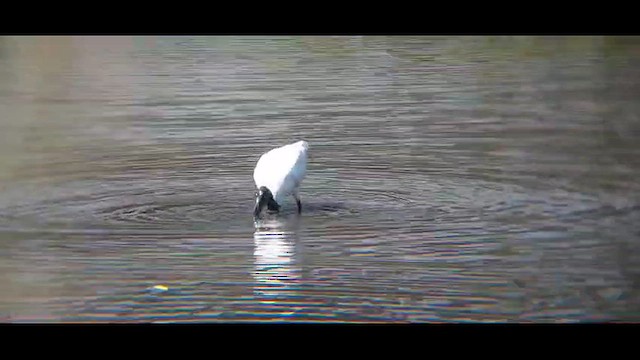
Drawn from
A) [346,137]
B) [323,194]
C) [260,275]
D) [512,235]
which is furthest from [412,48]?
[260,275]

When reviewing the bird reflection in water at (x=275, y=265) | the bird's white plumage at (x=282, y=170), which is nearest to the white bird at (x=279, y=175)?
the bird's white plumage at (x=282, y=170)

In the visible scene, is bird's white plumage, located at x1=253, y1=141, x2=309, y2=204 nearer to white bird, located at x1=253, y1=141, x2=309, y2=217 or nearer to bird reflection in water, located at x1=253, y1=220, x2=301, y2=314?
white bird, located at x1=253, y1=141, x2=309, y2=217

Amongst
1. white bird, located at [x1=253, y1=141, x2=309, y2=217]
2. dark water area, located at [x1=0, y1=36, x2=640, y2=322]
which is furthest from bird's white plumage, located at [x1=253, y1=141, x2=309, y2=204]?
dark water area, located at [x1=0, y1=36, x2=640, y2=322]

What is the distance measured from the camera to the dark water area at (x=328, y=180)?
5.53 m

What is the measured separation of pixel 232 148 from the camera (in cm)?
788

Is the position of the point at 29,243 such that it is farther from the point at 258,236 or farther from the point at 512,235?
the point at 512,235

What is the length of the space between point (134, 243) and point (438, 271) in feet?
4.79

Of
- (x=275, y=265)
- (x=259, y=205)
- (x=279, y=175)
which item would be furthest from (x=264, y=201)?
(x=275, y=265)

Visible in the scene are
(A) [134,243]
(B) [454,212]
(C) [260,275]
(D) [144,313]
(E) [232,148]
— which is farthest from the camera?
(E) [232,148]

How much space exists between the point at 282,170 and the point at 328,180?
1.53ft

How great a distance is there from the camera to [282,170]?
6879mm

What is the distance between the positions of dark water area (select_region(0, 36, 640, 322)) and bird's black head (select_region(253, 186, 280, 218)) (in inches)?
3.0

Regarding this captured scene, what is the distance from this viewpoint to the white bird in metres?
6.75

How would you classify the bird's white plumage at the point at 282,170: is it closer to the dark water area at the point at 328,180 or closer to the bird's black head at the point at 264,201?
the bird's black head at the point at 264,201
